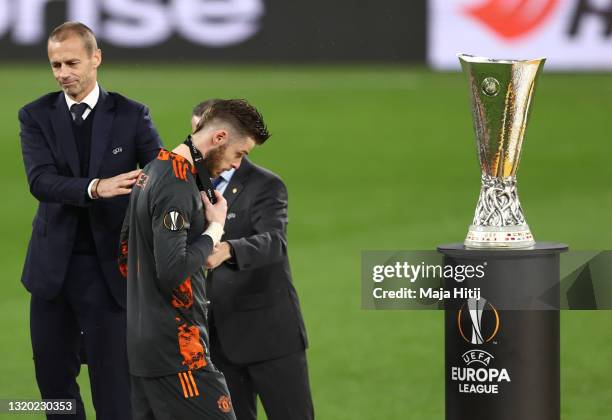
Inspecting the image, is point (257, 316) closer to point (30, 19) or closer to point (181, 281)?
point (181, 281)

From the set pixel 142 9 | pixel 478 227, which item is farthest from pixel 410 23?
pixel 478 227

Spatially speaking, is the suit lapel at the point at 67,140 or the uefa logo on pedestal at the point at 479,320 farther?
the suit lapel at the point at 67,140

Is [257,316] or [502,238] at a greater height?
[502,238]

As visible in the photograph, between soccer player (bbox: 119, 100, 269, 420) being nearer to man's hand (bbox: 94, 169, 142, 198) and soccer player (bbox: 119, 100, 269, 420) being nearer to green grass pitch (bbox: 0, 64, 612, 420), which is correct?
man's hand (bbox: 94, 169, 142, 198)

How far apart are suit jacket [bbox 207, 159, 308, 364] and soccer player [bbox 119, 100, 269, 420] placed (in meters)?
0.95

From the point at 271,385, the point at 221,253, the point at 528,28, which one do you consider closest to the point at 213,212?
the point at 221,253

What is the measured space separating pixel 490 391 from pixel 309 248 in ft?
21.3

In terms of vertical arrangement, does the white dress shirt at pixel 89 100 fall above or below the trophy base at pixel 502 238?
above

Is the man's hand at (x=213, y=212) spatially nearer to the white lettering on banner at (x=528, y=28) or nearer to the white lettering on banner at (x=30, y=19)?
the white lettering on banner at (x=528, y=28)

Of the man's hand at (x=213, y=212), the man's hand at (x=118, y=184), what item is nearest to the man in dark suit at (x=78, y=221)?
the man's hand at (x=118, y=184)

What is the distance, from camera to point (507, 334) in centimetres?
463

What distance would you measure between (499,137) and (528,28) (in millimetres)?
9863

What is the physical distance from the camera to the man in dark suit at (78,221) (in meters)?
4.95

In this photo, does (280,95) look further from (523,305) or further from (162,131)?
(523,305)
